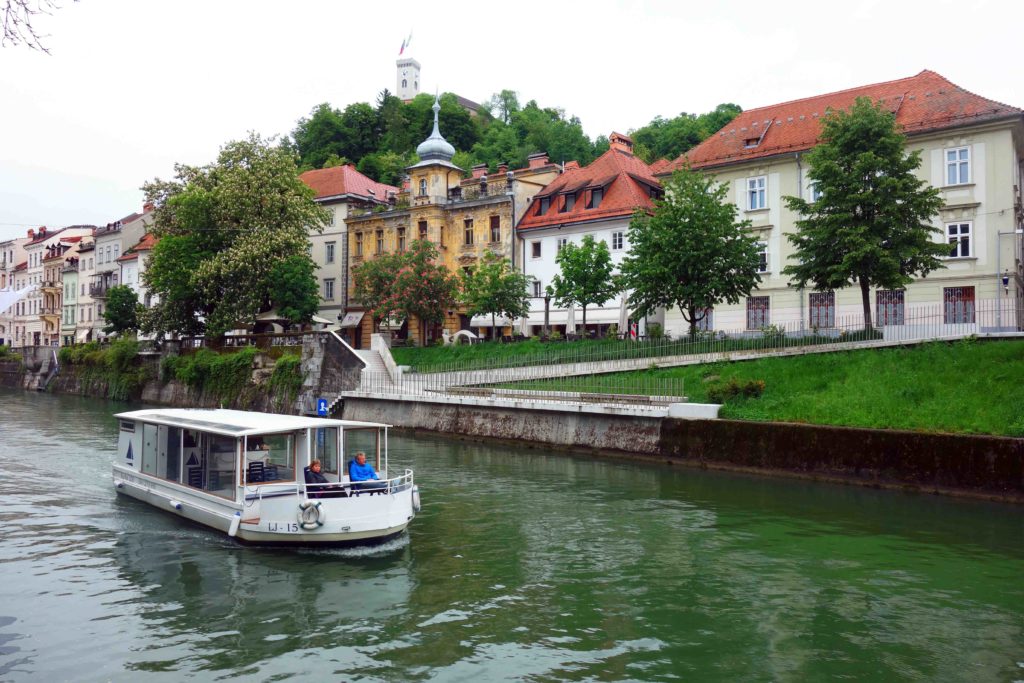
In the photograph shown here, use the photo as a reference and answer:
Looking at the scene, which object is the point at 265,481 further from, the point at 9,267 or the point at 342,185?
the point at 9,267

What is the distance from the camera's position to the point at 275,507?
1630 cm

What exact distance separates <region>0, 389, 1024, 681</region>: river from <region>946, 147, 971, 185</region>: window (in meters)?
20.9

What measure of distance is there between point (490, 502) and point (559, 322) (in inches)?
1171

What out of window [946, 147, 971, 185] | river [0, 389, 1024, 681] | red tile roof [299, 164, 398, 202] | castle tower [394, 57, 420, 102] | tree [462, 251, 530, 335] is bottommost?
river [0, 389, 1024, 681]

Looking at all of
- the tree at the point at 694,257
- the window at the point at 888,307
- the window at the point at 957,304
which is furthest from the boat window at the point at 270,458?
the window at the point at 957,304

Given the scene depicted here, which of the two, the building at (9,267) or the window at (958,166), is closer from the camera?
the window at (958,166)

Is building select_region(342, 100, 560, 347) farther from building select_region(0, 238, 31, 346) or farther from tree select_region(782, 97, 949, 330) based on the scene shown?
building select_region(0, 238, 31, 346)

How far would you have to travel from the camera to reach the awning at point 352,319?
60875 millimetres

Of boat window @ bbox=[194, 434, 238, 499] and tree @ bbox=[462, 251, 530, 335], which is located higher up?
tree @ bbox=[462, 251, 530, 335]

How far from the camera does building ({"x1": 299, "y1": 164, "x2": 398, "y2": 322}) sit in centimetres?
6400

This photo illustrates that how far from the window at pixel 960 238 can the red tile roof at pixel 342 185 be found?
43529mm

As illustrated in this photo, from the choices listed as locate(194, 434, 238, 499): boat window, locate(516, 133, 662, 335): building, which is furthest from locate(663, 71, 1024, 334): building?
locate(194, 434, 238, 499): boat window

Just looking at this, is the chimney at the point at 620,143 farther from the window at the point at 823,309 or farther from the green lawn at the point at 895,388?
the green lawn at the point at 895,388

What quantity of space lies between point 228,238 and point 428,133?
47.9 m
